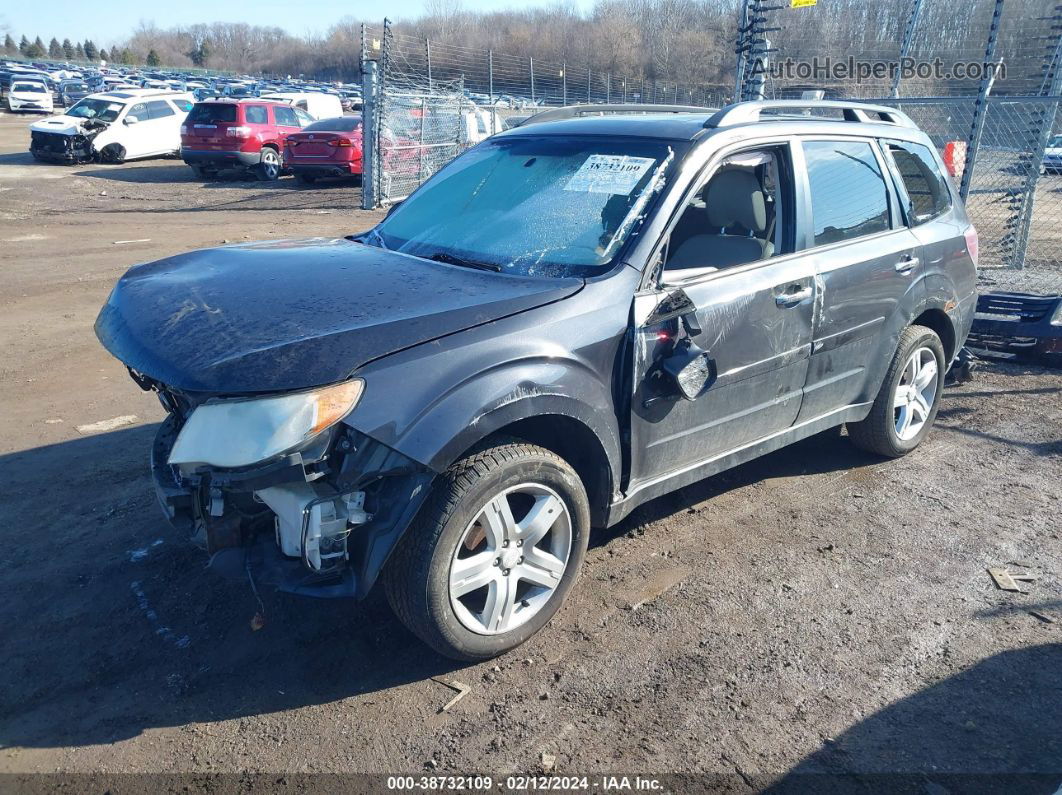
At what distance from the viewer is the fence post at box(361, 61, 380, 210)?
15.5 metres

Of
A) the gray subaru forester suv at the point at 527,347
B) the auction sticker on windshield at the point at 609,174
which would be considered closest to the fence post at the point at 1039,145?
the gray subaru forester suv at the point at 527,347

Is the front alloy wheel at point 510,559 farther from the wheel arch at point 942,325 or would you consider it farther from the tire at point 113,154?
the tire at point 113,154

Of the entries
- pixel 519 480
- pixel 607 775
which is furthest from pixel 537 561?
pixel 607 775

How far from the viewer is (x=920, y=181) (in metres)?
5.15

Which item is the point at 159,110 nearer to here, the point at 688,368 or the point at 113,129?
the point at 113,129

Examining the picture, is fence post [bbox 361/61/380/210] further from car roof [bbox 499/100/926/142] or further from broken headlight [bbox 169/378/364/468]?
broken headlight [bbox 169/378/364/468]

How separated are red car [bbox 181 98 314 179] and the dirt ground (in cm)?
1586

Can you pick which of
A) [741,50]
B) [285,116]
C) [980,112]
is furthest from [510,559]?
[285,116]

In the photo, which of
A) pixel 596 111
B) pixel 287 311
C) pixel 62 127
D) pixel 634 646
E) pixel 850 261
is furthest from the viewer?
pixel 62 127

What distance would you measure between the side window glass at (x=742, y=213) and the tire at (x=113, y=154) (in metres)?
22.5

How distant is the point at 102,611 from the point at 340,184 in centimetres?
1763

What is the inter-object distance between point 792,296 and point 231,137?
59.8 feet

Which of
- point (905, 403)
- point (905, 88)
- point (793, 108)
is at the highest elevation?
point (905, 88)

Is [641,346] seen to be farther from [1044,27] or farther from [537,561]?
[1044,27]
